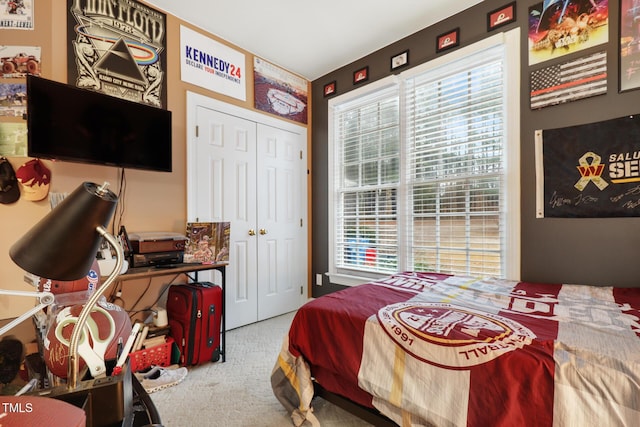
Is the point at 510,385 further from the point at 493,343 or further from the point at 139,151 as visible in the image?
the point at 139,151

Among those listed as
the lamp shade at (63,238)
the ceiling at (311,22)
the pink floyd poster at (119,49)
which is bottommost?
the lamp shade at (63,238)

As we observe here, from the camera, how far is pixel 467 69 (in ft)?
8.62

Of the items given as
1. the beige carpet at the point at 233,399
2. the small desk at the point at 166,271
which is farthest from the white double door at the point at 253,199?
the beige carpet at the point at 233,399

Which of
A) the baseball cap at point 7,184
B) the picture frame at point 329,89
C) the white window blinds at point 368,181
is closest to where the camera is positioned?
the baseball cap at point 7,184

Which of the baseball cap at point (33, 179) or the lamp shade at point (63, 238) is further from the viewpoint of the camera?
the baseball cap at point (33, 179)

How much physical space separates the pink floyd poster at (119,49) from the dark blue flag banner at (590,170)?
315 centimetres

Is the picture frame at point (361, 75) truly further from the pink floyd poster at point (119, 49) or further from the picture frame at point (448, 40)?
the pink floyd poster at point (119, 49)

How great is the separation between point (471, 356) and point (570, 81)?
2154 mm

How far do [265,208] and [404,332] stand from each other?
238cm

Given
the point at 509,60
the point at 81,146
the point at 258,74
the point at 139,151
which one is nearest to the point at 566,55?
the point at 509,60

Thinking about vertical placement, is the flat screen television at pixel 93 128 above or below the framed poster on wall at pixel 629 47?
below

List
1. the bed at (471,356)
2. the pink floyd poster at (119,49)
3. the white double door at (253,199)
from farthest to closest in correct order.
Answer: the white double door at (253,199) → the pink floyd poster at (119,49) → the bed at (471,356)

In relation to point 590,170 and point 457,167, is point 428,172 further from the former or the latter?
point 590,170

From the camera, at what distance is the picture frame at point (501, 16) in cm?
238
